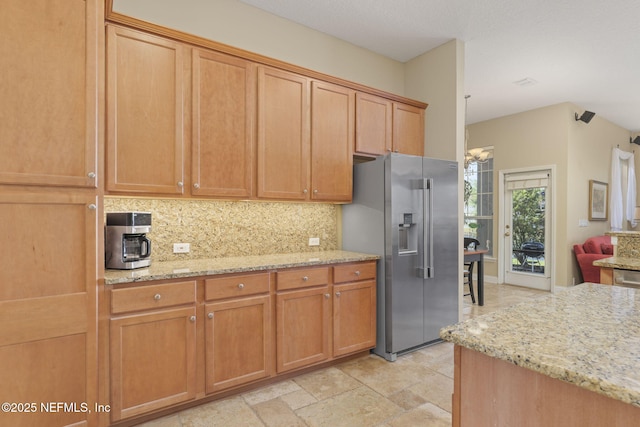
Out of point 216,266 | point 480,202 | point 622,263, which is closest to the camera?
point 622,263

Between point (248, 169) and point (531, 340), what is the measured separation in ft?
7.21

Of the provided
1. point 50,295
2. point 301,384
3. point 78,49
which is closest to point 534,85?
point 301,384

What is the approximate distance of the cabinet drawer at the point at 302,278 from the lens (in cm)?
256

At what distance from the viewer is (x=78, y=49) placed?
179cm

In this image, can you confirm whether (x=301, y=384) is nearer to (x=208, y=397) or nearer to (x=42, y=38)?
(x=208, y=397)

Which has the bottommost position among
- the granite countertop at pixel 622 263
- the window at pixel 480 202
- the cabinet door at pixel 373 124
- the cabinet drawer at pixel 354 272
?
the cabinet drawer at pixel 354 272

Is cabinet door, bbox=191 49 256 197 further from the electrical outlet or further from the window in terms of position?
the window

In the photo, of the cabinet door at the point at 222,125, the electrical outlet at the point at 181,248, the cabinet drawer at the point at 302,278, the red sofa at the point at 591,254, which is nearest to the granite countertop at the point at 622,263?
the cabinet drawer at the point at 302,278

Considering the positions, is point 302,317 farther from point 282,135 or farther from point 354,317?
point 282,135

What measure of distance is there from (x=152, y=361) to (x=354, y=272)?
165cm

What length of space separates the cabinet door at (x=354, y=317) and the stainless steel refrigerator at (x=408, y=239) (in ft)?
0.34

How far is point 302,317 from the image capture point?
8.74 ft

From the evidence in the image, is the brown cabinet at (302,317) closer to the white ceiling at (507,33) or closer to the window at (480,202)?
the white ceiling at (507,33)

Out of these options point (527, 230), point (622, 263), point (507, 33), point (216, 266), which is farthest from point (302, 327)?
point (527, 230)
